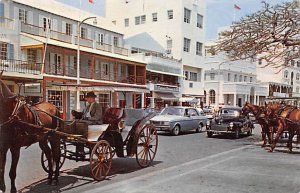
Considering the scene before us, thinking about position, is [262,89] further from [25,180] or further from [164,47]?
[25,180]

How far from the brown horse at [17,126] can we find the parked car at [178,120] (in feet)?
41.2

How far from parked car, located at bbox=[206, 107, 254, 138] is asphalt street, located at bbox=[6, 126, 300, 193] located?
19.8 feet

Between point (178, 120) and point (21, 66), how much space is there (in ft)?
48.6

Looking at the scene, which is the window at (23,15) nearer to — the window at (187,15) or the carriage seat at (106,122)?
the window at (187,15)

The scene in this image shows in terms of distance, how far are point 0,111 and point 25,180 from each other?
2620 millimetres

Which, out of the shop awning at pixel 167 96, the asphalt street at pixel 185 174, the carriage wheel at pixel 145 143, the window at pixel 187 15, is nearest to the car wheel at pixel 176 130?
the asphalt street at pixel 185 174

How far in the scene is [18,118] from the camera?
705 cm

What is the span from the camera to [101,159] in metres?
8.86

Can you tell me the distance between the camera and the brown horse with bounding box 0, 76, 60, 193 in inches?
270

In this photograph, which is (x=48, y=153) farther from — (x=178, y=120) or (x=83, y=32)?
(x=83, y=32)

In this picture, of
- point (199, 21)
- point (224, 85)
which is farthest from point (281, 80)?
point (199, 21)

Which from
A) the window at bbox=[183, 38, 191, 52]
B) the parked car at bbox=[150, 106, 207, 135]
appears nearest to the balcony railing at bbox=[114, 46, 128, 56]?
the window at bbox=[183, 38, 191, 52]

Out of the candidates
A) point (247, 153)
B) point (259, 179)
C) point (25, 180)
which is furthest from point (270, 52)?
point (25, 180)

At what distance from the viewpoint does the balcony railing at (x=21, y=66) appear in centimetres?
2734
